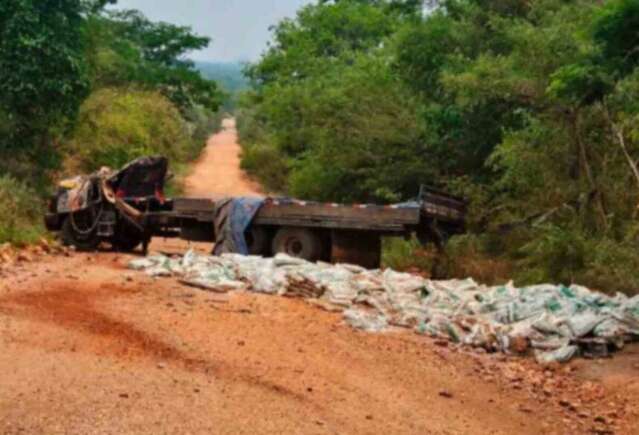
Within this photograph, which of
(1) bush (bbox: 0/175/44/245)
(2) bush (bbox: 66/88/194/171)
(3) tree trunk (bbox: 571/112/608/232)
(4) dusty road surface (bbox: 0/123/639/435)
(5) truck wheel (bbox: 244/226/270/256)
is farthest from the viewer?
(2) bush (bbox: 66/88/194/171)

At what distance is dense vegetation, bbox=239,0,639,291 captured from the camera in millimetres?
12305

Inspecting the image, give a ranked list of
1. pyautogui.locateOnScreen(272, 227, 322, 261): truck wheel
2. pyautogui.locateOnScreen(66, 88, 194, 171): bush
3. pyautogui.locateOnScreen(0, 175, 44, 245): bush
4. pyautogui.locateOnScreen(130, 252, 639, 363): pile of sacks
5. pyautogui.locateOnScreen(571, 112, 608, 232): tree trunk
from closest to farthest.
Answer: pyautogui.locateOnScreen(130, 252, 639, 363): pile of sacks
pyautogui.locateOnScreen(571, 112, 608, 232): tree trunk
pyautogui.locateOnScreen(272, 227, 322, 261): truck wheel
pyautogui.locateOnScreen(0, 175, 44, 245): bush
pyautogui.locateOnScreen(66, 88, 194, 171): bush

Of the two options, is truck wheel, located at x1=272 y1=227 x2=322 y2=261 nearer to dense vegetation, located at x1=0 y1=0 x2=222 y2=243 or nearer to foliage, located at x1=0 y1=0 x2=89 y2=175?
dense vegetation, located at x1=0 y1=0 x2=222 y2=243

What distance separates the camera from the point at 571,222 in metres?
14.5

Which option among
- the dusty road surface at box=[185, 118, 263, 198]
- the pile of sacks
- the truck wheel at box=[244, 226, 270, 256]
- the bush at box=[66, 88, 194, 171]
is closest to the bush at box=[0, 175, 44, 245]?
the truck wheel at box=[244, 226, 270, 256]

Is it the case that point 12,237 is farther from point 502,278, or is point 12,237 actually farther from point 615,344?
point 615,344

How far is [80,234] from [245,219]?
11.4ft

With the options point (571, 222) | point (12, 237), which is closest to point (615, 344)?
point (571, 222)

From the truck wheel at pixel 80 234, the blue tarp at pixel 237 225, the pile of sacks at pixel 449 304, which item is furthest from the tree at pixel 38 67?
the pile of sacks at pixel 449 304

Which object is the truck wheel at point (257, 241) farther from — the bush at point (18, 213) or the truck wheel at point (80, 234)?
the bush at point (18, 213)

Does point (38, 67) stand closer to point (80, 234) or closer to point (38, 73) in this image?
point (38, 73)

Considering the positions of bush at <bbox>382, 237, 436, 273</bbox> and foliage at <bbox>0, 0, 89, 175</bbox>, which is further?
foliage at <bbox>0, 0, 89, 175</bbox>

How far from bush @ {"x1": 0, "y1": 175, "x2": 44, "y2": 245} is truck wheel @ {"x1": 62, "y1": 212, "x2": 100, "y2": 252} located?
1.99ft

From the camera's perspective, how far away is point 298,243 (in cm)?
1454
